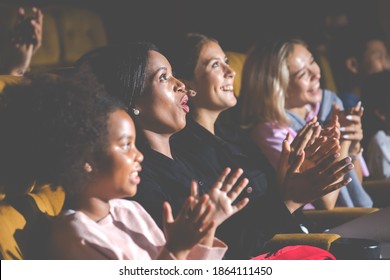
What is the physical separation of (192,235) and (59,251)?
250 mm

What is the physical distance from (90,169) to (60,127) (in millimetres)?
95

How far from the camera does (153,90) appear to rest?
1.92 metres

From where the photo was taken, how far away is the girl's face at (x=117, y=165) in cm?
151

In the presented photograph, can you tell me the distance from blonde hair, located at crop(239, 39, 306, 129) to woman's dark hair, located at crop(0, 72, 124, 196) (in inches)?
46.4

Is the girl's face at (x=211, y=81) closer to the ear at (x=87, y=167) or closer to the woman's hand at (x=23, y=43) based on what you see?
the woman's hand at (x=23, y=43)

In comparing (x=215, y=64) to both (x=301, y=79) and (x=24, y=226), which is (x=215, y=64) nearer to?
(x=301, y=79)

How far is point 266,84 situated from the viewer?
272 centimetres

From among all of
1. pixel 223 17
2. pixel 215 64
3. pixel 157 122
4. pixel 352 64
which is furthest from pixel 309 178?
pixel 223 17

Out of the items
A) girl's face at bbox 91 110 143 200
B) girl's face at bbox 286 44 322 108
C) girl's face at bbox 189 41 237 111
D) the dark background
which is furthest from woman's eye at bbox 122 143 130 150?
the dark background

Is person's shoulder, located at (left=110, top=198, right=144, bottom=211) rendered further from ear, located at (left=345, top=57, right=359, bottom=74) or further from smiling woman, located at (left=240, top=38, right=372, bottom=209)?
ear, located at (left=345, top=57, right=359, bottom=74)

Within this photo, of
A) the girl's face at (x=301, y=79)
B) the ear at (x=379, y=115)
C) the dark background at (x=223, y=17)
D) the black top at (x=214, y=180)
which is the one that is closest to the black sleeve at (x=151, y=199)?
the black top at (x=214, y=180)

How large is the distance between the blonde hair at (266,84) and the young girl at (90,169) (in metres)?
1.19
